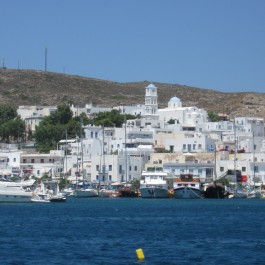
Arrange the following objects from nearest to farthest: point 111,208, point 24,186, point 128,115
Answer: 1. point 111,208
2. point 24,186
3. point 128,115

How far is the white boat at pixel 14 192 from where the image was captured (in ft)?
332

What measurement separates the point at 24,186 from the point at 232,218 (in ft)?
110

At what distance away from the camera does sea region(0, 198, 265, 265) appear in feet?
155

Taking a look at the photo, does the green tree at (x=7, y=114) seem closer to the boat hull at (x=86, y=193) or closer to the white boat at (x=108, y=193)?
the white boat at (x=108, y=193)

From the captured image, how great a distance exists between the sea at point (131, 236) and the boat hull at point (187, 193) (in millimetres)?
24441

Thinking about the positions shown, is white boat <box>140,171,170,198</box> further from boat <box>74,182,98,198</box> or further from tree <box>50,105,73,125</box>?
tree <box>50,105,73,125</box>

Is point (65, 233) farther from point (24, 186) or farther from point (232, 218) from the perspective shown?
point (24, 186)

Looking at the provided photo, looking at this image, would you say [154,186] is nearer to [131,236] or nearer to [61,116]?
[61,116]

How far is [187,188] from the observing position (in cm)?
11475

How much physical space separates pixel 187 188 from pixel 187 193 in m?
0.76

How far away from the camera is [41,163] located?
138625 mm

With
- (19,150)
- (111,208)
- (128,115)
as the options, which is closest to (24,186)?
(111,208)

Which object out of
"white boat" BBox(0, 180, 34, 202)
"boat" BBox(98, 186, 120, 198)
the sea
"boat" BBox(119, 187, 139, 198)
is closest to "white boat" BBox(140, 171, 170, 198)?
"boat" BBox(119, 187, 139, 198)

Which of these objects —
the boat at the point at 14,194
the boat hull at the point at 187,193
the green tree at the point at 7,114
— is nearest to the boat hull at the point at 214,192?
the boat hull at the point at 187,193
